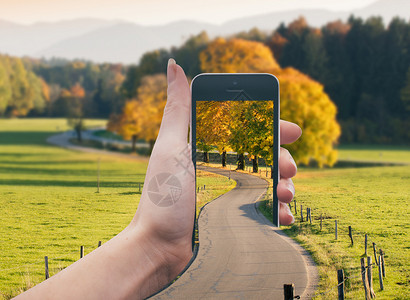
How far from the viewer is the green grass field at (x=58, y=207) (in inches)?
692

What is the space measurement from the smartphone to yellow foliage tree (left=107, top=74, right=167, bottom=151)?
4366cm

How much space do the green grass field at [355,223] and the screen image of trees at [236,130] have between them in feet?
2.61

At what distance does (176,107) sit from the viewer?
5805mm

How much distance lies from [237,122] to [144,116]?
1852 inches

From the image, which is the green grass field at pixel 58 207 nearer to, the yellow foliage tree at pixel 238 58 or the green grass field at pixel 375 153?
the yellow foliage tree at pixel 238 58

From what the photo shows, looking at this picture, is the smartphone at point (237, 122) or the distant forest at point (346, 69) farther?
the distant forest at point (346, 69)

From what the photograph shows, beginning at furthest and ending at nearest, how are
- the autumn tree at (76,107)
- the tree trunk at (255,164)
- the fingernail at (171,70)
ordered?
the autumn tree at (76,107)
the tree trunk at (255,164)
the fingernail at (171,70)

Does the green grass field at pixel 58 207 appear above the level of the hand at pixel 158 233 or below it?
below

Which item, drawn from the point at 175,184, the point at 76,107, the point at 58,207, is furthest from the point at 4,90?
the point at 175,184

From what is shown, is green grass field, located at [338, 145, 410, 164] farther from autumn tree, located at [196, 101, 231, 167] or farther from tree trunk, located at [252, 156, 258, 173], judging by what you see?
autumn tree, located at [196, 101, 231, 167]

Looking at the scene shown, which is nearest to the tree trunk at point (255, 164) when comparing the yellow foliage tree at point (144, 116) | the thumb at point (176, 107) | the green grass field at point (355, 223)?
the green grass field at point (355, 223)

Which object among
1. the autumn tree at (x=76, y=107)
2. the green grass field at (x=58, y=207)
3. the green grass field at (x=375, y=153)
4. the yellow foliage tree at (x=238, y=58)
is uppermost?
the yellow foliage tree at (x=238, y=58)

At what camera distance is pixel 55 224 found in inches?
987

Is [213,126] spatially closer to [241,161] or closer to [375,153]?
[241,161]
